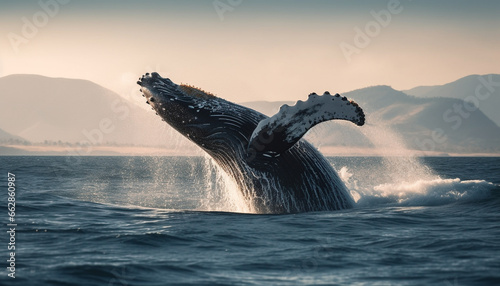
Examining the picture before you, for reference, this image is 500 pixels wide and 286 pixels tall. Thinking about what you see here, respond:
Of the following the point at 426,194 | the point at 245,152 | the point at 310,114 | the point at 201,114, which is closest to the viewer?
the point at 310,114

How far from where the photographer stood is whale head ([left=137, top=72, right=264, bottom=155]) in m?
10.6

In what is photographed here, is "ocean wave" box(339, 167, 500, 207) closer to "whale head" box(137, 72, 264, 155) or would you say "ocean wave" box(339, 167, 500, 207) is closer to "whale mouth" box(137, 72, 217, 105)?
"whale head" box(137, 72, 264, 155)

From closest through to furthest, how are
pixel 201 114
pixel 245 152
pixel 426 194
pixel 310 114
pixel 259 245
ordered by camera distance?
pixel 259 245 < pixel 310 114 < pixel 245 152 < pixel 201 114 < pixel 426 194

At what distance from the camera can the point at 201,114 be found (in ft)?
34.9

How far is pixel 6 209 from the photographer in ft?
44.1

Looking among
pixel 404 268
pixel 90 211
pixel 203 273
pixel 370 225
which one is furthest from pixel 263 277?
pixel 90 211

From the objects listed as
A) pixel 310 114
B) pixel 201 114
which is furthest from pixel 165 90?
pixel 310 114

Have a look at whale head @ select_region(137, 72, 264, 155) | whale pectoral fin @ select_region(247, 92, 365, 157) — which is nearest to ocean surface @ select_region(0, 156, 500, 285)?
whale head @ select_region(137, 72, 264, 155)

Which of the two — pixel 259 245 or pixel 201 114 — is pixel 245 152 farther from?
pixel 259 245

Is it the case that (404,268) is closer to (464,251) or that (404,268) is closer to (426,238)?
(464,251)

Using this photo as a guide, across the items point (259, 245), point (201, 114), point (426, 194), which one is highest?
point (201, 114)

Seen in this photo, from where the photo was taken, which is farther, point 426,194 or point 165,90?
point 426,194

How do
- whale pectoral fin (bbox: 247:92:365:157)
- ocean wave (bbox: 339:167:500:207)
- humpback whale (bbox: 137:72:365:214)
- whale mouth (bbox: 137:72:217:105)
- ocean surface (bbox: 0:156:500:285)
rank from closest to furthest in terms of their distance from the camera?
1. ocean surface (bbox: 0:156:500:285)
2. whale pectoral fin (bbox: 247:92:365:157)
3. humpback whale (bbox: 137:72:365:214)
4. whale mouth (bbox: 137:72:217:105)
5. ocean wave (bbox: 339:167:500:207)

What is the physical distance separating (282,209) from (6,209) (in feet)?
22.0
